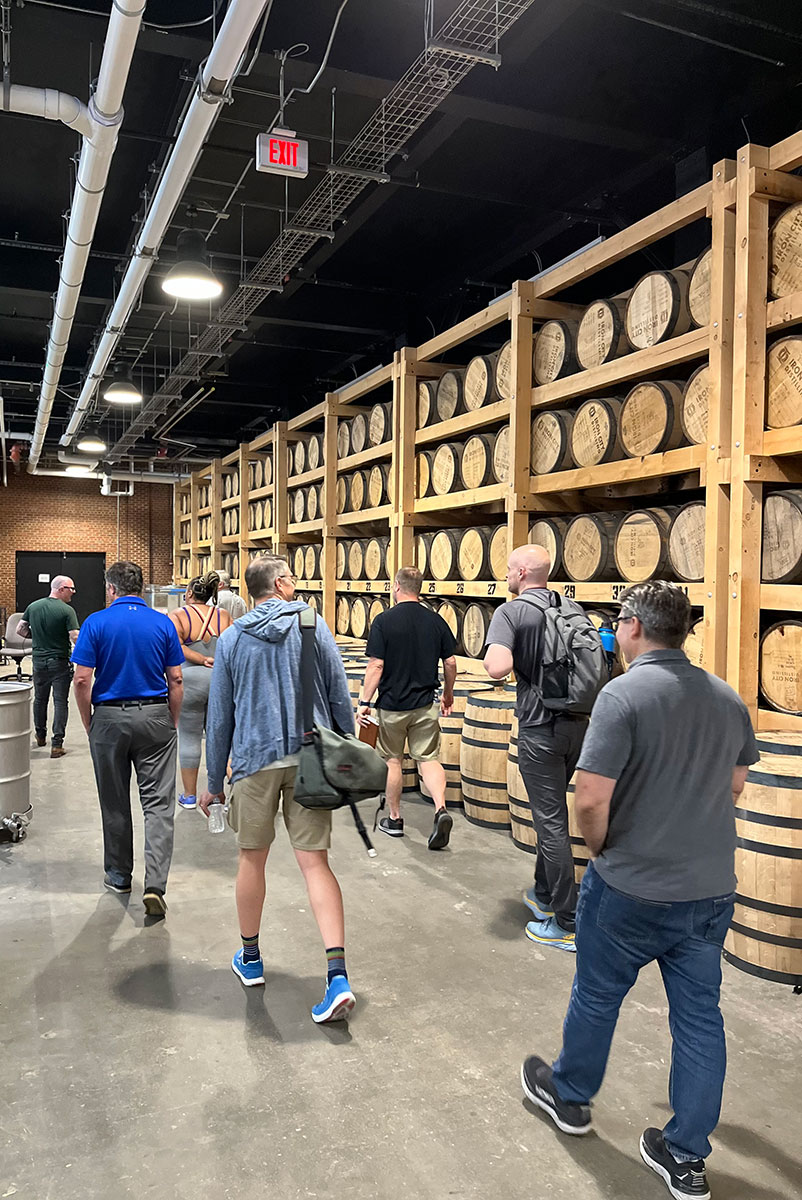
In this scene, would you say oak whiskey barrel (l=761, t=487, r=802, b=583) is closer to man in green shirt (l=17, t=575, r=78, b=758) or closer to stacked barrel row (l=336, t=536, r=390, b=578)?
stacked barrel row (l=336, t=536, r=390, b=578)

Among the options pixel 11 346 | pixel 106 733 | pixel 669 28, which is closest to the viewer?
pixel 106 733

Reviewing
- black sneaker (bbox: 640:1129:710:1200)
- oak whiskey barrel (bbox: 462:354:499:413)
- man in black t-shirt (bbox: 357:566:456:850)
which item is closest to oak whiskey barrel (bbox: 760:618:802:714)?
man in black t-shirt (bbox: 357:566:456:850)

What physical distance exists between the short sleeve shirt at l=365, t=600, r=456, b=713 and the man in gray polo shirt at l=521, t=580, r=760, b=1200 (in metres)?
3.29

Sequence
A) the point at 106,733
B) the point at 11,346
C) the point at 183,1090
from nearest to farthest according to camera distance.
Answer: the point at 183,1090 → the point at 106,733 → the point at 11,346

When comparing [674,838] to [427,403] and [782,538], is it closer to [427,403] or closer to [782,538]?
[782,538]

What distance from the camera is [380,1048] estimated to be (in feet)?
10.4

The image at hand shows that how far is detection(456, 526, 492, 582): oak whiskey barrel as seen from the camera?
7.25 m

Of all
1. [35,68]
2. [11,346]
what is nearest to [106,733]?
[35,68]

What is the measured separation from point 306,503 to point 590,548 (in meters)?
6.47

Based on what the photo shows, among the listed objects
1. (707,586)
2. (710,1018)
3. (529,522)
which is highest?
(529,522)

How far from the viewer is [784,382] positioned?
14.6 ft

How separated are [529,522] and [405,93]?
10.2 feet

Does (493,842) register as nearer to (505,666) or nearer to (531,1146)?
(505,666)

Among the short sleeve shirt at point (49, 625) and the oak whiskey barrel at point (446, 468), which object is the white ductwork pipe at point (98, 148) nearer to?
the short sleeve shirt at point (49, 625)
